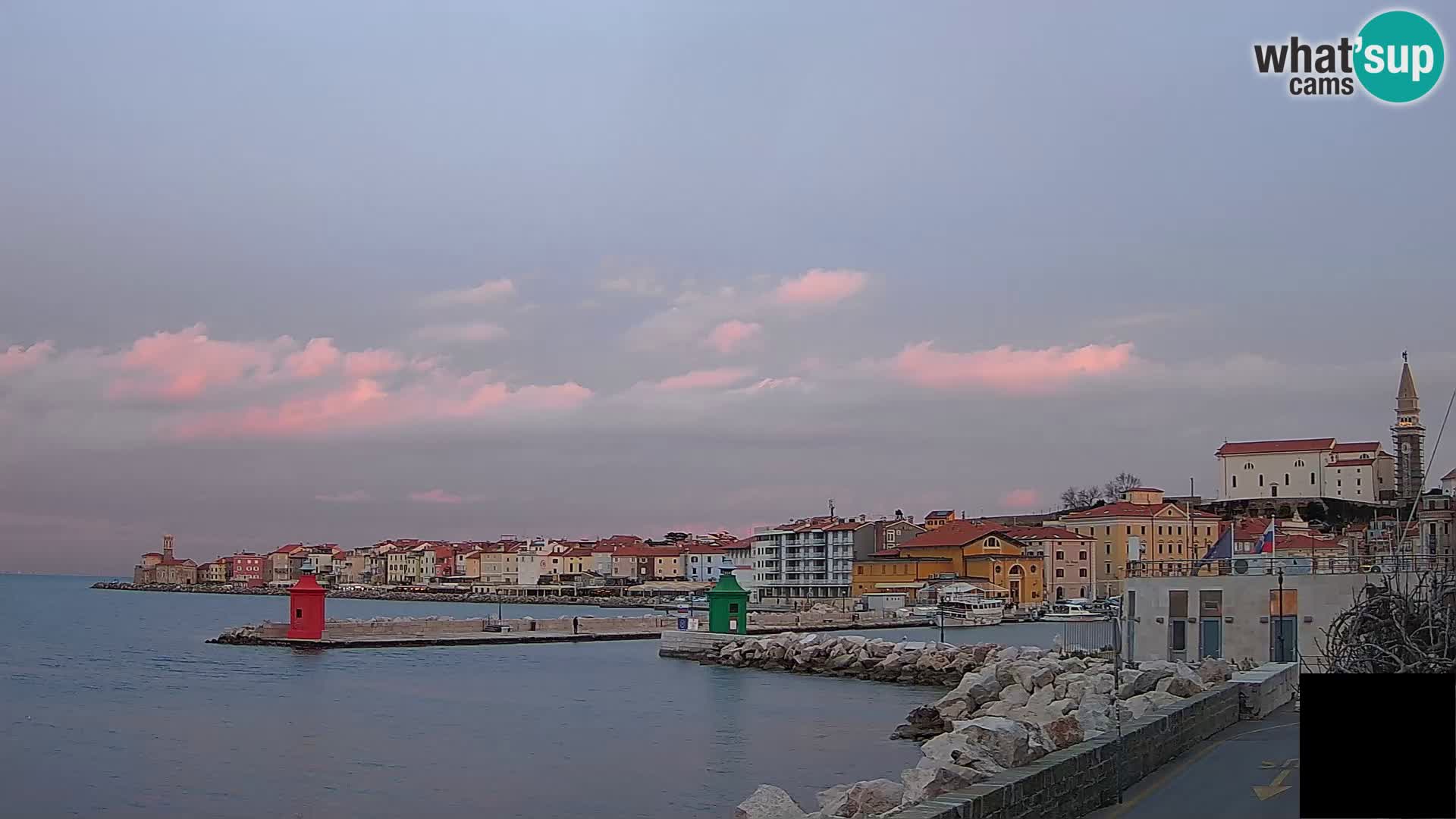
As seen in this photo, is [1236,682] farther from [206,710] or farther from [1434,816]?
[206,710]

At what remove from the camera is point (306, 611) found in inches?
2117

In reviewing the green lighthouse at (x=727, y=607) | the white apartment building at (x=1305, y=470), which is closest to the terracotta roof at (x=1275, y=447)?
the white apartment building at (x=1305, y=470)

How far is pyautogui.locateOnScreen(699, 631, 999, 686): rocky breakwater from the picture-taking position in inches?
1575

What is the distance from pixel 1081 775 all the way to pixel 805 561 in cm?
9298

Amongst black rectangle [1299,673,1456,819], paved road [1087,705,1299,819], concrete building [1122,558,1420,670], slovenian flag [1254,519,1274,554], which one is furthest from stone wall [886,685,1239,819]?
slovenian flag [1254,519,1274,554]

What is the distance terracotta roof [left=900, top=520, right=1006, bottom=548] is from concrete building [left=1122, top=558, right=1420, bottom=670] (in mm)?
67490

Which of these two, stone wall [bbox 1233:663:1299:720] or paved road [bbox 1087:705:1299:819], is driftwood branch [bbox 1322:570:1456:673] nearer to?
paved road [bbox 1087:705:1299:819]

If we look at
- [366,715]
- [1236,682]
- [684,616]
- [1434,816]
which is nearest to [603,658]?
[684,616]

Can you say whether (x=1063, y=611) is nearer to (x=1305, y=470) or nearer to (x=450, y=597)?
(x=1305, y=470)

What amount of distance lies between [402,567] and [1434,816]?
17678cm

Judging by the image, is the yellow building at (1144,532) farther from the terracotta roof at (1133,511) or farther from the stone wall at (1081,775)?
the stone wall at (1081,775)

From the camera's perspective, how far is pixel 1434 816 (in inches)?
156

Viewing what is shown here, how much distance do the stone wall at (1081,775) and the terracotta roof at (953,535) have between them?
82.5m

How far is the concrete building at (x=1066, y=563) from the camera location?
9469cm
